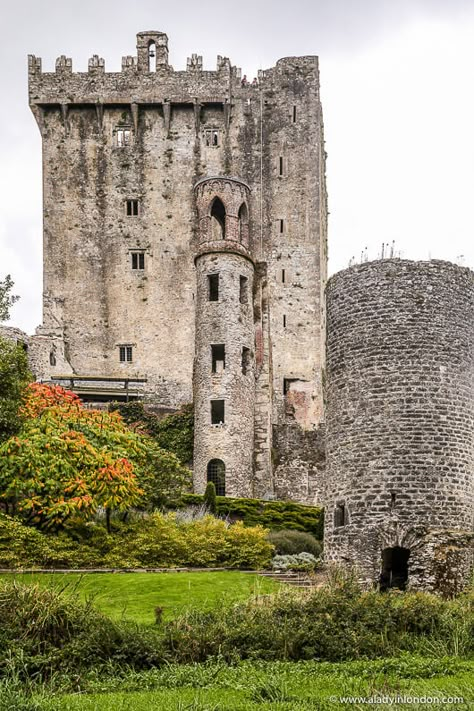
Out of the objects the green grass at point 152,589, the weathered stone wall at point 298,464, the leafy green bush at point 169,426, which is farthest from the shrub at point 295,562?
the weathered stone wall at point 298,464

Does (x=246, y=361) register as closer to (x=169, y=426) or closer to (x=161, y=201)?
(x=169, y=426)

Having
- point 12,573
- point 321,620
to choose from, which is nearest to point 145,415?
point 12,573

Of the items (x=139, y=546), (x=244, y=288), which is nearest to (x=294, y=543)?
(x=139, y=546)

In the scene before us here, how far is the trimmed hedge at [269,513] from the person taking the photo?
34.4 meters

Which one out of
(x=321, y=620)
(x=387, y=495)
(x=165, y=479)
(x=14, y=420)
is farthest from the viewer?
(x=165, y=479)

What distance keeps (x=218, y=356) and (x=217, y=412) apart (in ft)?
7.64

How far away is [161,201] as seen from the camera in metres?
53.4

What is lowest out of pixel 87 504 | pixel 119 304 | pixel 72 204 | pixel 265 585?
pixel 265 585

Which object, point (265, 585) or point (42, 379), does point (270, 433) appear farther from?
point (265, 585)

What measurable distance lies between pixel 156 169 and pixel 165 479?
82.1ft

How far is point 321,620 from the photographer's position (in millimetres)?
15805

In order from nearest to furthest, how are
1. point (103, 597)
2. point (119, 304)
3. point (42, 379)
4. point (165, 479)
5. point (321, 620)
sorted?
point (321, 620) < point (103, 597) < point (165, 479) < point (42, 379) < point (119, 304)

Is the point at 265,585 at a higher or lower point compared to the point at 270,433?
lower

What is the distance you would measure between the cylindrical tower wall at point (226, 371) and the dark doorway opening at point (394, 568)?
59.4 ft
